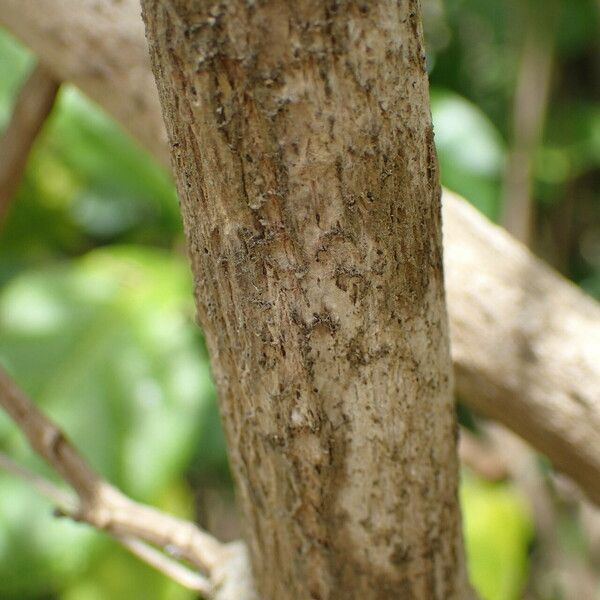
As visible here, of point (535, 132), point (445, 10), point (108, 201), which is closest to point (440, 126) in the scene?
point (535, 132)

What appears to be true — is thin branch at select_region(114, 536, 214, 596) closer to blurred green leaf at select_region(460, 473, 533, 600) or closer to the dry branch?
the dry branch

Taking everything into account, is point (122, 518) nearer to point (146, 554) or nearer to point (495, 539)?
point (146, 554)

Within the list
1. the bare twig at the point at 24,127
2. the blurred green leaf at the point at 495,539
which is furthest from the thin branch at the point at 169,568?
the blurred green leaf at the point at 495,539

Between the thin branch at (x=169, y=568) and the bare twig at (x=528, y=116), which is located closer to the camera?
the thin branch at (x=169, y=568)

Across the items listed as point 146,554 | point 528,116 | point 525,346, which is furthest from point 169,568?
point 528,116

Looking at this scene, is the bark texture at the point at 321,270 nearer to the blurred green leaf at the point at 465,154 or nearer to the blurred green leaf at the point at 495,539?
the blurred green leaf at the point at 495,539

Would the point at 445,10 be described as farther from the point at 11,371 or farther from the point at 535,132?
the point at 11,371
